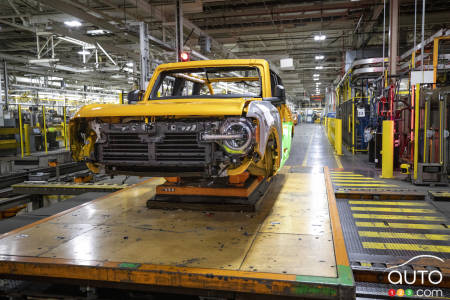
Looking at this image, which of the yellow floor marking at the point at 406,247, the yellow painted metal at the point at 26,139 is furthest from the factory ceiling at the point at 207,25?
the yellow floor marking at the point at 406,247

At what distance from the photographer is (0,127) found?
12852 mm

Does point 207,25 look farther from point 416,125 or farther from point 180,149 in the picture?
point 180,149

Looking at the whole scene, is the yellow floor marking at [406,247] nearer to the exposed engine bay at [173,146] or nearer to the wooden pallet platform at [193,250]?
the wooden pallet platform at [193,250]

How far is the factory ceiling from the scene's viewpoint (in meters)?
10.6

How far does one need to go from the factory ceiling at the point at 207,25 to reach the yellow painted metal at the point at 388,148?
127 inches

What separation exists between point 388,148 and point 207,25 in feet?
28.2

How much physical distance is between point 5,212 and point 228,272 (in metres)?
6.67

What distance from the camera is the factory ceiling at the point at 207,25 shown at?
1065cm

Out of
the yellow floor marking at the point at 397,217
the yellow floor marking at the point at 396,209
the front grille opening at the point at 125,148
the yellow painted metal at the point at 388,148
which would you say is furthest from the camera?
the yellow painted metal at the point at 388,148

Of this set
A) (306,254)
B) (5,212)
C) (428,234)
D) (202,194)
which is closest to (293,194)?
(202,194)

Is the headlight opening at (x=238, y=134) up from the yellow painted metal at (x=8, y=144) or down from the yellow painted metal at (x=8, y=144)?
up

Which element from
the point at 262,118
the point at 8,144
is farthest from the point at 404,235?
the point at 8,144

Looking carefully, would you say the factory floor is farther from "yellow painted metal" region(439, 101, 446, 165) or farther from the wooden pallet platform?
"yellow painted metal" region(439, 101, 446, 165)

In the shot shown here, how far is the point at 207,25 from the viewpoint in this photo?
13188 millimetres
